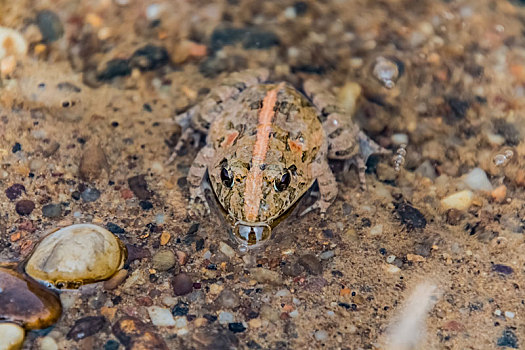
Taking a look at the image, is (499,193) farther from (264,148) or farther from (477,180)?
(264,148)

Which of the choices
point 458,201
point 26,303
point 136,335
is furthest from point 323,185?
point 26,303

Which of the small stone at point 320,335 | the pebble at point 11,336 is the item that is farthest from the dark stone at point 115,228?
the small stone at point 320,335

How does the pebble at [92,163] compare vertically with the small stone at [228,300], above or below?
above

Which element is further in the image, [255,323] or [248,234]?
[248,234]

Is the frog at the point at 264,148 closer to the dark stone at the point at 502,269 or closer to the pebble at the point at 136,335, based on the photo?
the pebble at the point at 136,335

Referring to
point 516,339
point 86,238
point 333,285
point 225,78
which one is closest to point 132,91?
point 225,78

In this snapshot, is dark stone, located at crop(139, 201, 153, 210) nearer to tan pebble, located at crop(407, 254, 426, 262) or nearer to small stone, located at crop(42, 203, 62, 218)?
small stone, located at crop(42, 203, 62, 218)

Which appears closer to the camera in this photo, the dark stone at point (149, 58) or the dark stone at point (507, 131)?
the dark stone at point (507, 131)
